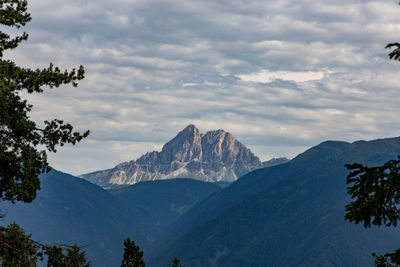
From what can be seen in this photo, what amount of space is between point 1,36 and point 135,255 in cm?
5212

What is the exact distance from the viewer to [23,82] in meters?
28.8

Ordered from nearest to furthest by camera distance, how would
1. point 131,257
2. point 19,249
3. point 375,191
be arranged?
point 375,191, point 19,249, point 131,257

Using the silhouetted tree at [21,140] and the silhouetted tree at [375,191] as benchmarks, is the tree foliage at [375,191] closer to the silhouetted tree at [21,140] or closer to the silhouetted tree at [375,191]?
Answer: the silhouetted tree at [375,191]

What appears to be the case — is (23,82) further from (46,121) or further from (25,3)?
(25,3)

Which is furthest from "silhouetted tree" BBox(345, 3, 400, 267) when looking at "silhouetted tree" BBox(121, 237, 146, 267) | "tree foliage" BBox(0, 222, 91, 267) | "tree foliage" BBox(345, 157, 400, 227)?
"silhouetted tree" BBox(121, 237, 146, 267)

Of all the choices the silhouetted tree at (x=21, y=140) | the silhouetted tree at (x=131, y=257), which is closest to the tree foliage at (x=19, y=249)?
the silhouetted tree at (x=21, y=140)

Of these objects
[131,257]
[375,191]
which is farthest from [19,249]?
[131,257]

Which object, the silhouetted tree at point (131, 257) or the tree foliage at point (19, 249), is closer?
the tree foliage at point (19, 249)

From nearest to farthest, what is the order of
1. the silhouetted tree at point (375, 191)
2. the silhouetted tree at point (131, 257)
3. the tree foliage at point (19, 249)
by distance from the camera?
the silhouetted tree at point (375, 191)
the tree foliage at point (19, 249)
the silhouetted tree at point (131, 257)

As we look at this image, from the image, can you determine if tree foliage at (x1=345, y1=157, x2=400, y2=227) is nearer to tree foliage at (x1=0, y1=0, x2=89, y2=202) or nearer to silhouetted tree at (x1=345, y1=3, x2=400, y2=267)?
silhouetted tree at (x1=345, y1=3, x2=400, y2=267)

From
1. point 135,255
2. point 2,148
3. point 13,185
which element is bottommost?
point 135,255

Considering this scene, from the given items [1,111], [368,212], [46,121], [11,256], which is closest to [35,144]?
[46,121]

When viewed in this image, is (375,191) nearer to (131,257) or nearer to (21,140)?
(21,140)

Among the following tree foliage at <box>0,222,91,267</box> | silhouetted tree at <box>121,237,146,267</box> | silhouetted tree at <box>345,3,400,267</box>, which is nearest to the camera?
silhouetted tree at <box>345,3,400,267</box>
